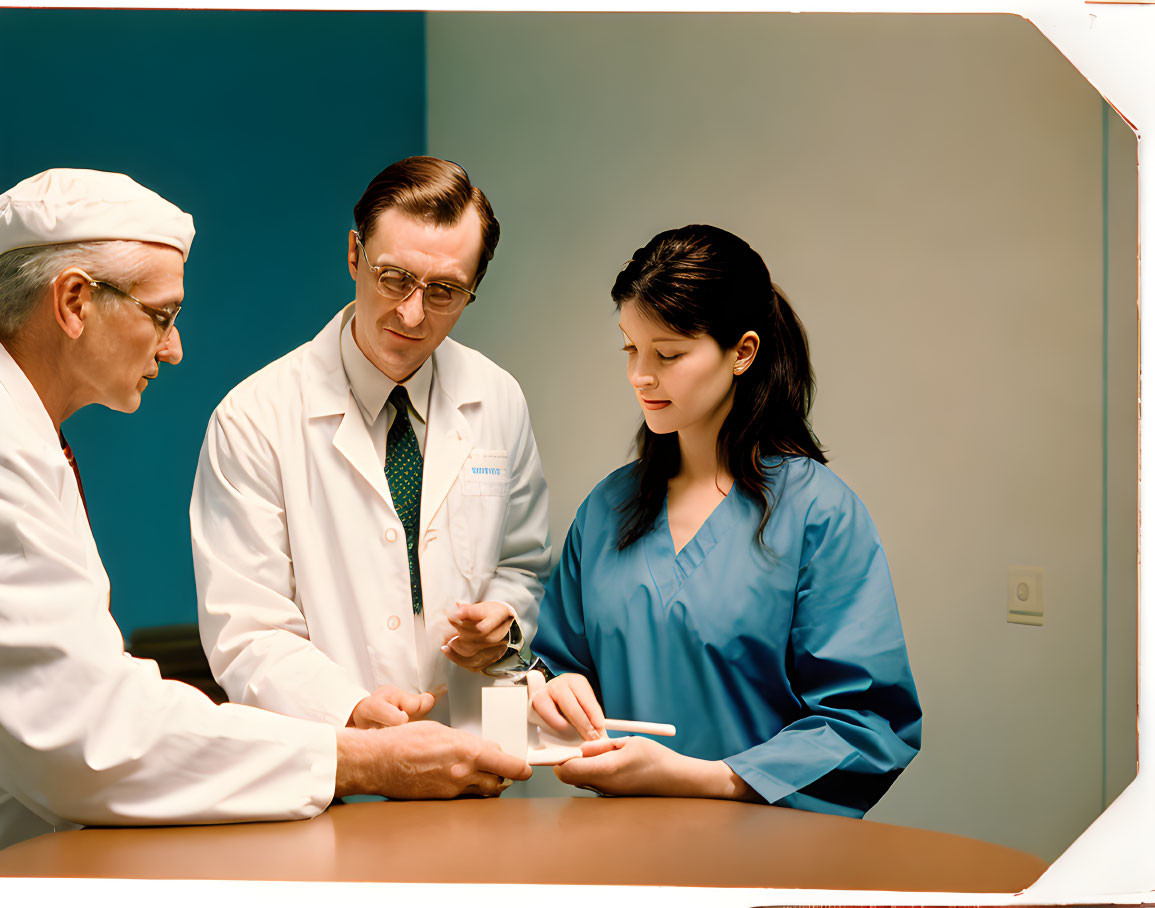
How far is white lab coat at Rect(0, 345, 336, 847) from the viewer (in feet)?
3.51

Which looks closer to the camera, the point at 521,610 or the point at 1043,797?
the point at 1043,797

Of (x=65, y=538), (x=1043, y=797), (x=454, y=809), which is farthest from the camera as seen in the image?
(x=1043, y=797)

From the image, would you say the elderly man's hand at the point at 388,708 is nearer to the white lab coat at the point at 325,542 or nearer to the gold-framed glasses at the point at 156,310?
the white lab coat at the point at 325,542

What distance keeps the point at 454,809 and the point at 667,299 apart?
75 centimetres

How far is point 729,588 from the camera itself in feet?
4.39

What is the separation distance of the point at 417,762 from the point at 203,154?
97 centimetres

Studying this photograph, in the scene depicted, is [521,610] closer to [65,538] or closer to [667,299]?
[667,299]

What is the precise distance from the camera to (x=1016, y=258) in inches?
53.9

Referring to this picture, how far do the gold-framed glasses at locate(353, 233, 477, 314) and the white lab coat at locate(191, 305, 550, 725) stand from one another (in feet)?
0.39

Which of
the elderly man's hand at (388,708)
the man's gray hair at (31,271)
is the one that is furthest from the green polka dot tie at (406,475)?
the man's gray hair at (31,271)

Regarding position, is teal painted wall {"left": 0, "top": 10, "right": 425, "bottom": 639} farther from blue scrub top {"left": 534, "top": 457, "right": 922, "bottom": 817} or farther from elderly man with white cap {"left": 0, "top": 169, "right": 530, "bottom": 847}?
blue scrub top {"left": 534, "top": 457, "right": 922, "bottom": 817}

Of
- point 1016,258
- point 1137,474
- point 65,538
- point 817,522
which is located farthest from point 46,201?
point 1137,474

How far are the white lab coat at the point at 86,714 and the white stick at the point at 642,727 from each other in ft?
1.25

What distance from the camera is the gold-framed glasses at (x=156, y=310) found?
3.98 feet
